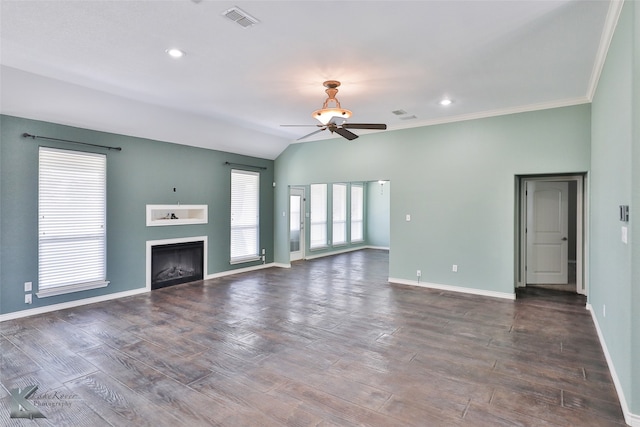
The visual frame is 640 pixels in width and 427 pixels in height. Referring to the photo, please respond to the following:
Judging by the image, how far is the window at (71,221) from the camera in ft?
15.8

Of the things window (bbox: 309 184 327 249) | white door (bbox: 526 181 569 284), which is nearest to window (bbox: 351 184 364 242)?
window (bbox: 309 184 327 249)

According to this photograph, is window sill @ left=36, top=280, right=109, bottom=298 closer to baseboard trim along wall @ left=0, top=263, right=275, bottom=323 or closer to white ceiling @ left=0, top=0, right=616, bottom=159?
baseboard trim along wall @ left=0, top=263, right=275, bottom=323

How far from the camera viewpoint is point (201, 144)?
680 centimetres

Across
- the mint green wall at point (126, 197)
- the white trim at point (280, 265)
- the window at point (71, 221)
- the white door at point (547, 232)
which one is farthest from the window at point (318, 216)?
the window at point (71, 221)

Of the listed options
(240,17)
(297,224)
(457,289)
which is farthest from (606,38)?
(297,224)

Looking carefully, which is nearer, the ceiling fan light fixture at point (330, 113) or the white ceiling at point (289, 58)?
the white ceiling at point (289, 58)

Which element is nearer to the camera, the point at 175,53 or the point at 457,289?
the point at 175,53

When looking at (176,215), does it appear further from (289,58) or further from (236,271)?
(289,58)

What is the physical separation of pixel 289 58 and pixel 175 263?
4.57 m

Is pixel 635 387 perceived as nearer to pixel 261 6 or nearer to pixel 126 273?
pixel 261 6

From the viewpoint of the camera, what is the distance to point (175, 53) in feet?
11.5

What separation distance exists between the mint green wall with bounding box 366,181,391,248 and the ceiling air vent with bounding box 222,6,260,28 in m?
9.63

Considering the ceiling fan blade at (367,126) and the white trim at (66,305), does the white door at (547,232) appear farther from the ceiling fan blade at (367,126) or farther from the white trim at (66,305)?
the white trim at (66,305)

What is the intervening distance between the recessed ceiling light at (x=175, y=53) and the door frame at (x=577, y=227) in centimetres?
542
